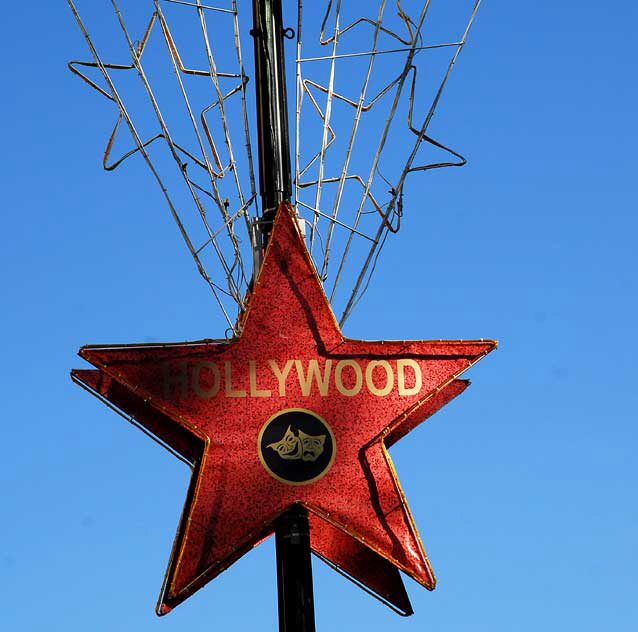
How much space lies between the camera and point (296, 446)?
1157 cm

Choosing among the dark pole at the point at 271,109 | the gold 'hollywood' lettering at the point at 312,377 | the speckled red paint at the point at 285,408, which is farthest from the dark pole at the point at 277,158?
the gold 'hollywood' lettering at the point at 312,377

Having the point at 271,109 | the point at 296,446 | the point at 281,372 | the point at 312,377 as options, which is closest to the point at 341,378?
the point at 312,377

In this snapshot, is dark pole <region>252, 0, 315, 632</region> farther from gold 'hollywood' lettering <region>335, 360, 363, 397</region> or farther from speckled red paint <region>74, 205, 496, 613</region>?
gold 'hollywood' lettering <region>335, 360, 363, 397</region>

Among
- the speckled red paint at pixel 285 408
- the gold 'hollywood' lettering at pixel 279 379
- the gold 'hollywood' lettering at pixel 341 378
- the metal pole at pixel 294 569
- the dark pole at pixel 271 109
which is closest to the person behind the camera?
the speckled red paint at pixel 285 408

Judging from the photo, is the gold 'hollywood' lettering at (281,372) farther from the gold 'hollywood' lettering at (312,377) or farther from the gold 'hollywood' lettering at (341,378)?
the gold 'hollywood' lettering at (341,378)

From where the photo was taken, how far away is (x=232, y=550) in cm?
1121

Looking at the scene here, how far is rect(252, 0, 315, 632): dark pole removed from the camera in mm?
11586

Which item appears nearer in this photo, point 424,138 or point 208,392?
point 208,392

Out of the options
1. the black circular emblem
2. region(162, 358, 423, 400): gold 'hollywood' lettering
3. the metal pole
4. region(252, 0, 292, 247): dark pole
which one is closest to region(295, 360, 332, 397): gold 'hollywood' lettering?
region(162, 358, 423, 400): gold 'hollywood' lettering

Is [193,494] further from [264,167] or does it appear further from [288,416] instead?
[264,167]

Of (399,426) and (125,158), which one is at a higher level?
(125,158)

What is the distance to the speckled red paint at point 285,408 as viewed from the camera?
11352mm

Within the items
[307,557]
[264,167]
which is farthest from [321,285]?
[307,557]

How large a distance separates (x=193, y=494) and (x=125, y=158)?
331cm
